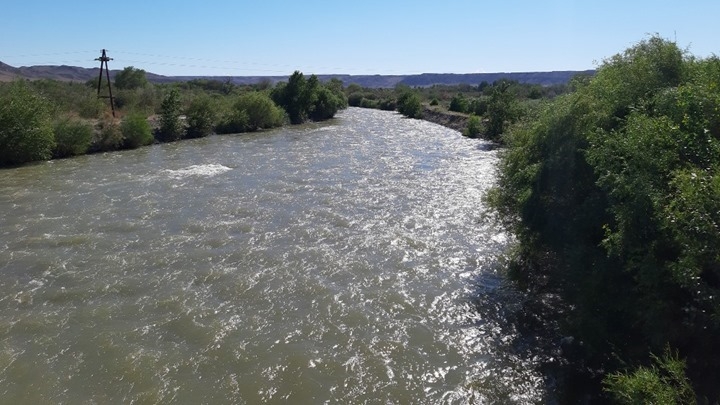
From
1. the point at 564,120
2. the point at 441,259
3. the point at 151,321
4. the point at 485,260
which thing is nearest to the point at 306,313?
the point at 151,321

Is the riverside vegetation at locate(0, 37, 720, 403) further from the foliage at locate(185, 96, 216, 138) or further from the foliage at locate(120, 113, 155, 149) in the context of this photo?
the foliage at locate(185, 96, 216, 138)

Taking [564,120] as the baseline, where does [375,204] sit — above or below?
below

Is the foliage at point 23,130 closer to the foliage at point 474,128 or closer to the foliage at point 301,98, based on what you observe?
the foliage at point 301,98

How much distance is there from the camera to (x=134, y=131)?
123 ft

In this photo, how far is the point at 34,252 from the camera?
1623cm

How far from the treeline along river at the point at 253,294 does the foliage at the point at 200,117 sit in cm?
1866

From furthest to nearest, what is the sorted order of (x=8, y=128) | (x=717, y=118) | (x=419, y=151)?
(x=419, y=151) < (x=8, y=128) < (x=717, y=118)

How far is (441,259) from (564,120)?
5.68 m

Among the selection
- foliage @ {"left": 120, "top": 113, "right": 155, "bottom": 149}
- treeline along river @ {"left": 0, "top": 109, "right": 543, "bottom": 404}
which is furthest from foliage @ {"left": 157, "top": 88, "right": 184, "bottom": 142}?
treeline along river @ {"left": 0, "top": 109, "right": 543, "bottom": 404}

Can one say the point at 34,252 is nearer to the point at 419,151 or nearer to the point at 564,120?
the point at 564,120

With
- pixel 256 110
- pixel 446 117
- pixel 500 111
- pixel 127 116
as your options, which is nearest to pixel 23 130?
pixel 127 116

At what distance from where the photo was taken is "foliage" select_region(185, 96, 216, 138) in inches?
1756

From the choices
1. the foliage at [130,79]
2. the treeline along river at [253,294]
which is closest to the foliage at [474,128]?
the treeline along river at [253,294]

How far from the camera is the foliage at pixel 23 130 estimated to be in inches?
1176
